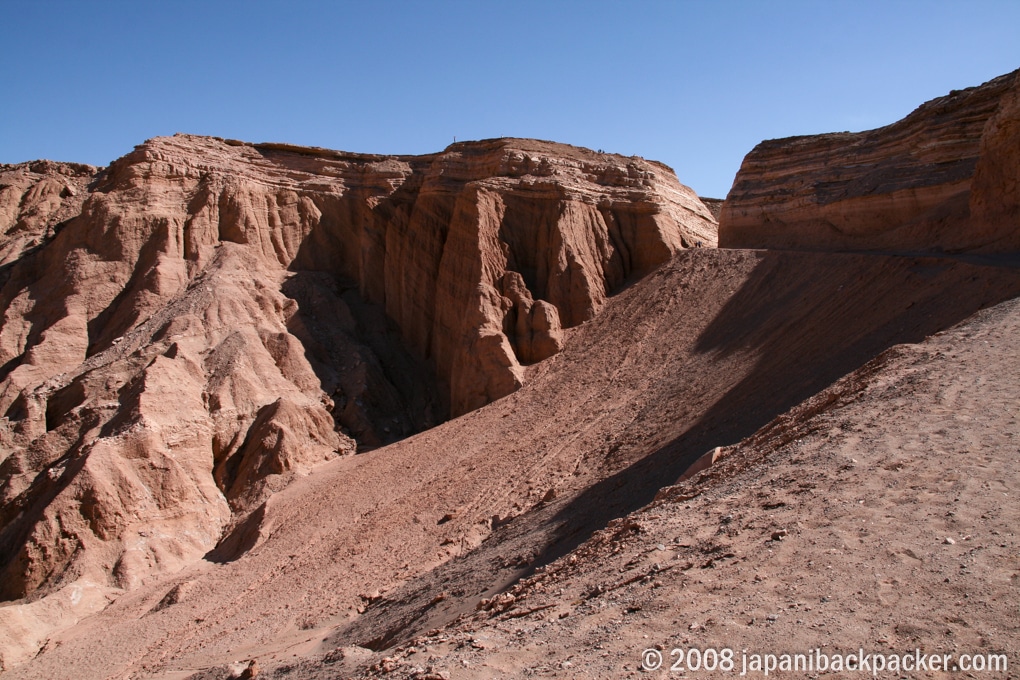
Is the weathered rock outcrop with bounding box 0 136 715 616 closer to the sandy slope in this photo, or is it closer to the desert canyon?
the desert canyon

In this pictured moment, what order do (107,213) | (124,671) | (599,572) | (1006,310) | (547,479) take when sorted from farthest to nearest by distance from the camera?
(107,213)
(547,479)
(124,671)
(1006,310)
(599,572)

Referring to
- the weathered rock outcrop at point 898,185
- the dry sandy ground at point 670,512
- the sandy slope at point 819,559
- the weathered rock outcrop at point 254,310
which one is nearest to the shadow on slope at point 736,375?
the dry sandy ground at point 670,512

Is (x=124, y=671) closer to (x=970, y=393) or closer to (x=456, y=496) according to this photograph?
(x=456, y=496)

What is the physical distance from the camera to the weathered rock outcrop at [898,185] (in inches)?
745

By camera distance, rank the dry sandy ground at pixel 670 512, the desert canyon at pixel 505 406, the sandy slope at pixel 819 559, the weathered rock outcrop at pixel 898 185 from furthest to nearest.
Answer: the weathered rock outcrop at pixel 898 185
the desert canyon at pixel 505 406
the dry sandy ground at pixel 670 512
the sandy slope at pixel 819 559

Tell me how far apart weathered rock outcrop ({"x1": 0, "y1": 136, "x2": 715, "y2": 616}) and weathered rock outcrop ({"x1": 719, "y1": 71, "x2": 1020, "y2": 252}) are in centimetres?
340

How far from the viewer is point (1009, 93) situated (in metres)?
18.6

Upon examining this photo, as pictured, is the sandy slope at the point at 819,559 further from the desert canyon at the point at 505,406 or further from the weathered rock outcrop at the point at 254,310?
the weathered rock outcrop at the point at 254,310

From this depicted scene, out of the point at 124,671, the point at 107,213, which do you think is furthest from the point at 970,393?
the point at 107,213

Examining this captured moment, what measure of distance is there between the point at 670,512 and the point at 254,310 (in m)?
22.2

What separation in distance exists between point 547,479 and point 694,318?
8.06 metres

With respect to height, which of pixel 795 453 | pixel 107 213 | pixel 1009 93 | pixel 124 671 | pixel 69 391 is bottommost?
pixel 124 671

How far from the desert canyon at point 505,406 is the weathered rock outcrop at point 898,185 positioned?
4.1 inches

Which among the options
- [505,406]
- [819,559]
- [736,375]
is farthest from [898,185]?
[819,559]
